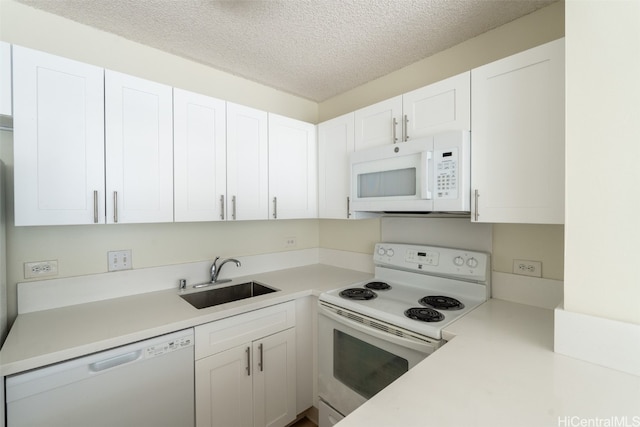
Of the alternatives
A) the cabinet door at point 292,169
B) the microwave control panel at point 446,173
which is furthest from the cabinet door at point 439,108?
the cabinet door at point 292,169

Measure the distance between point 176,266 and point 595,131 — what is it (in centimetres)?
227

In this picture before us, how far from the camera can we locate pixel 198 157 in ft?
5.59

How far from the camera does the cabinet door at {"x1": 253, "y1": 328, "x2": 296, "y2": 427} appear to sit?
5.48 ft

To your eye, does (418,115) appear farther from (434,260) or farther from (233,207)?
(233,207)

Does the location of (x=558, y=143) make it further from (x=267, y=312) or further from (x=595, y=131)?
(x=267, y=312)

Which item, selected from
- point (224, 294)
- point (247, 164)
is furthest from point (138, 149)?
point (224, 294)

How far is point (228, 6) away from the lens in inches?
56.6

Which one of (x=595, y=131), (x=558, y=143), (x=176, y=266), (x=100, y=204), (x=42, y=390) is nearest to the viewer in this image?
(x=595, y=131)

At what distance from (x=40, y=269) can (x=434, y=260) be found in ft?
7.49

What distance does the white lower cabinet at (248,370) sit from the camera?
147cm

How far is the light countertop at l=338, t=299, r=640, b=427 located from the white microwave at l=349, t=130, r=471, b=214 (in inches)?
27.2

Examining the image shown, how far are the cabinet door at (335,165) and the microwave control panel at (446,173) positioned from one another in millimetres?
709

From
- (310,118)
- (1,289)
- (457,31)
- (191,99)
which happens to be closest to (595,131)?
(457,31)

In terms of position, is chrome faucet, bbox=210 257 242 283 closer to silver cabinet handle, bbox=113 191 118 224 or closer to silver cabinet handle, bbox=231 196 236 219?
silver cabinet handle, bbox=231 196 236 219
